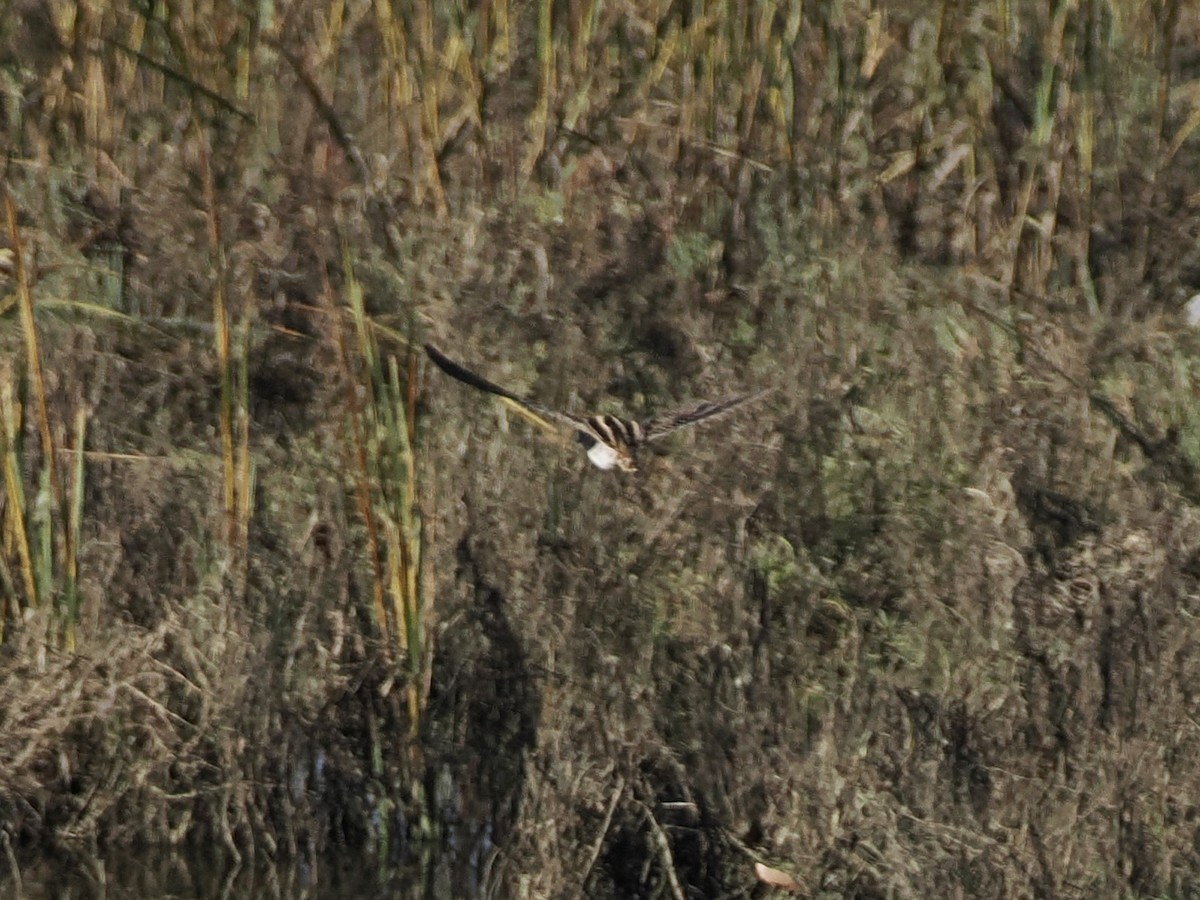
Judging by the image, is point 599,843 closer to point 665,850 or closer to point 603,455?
point 665,850

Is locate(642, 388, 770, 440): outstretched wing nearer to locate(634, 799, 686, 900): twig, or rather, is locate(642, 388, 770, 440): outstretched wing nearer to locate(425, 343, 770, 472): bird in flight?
locate(425, 343, 770, 472): bird in flight

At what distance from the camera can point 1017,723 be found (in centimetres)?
304

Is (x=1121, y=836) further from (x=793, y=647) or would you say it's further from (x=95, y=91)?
(x=95, y=91)

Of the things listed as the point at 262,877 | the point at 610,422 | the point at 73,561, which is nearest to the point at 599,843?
the point at 262,877

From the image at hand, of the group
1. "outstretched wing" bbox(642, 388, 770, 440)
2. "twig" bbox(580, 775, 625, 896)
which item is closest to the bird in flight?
"outstretched wing" bbox(642, 388, 770, 440)

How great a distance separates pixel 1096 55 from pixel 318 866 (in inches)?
70.7

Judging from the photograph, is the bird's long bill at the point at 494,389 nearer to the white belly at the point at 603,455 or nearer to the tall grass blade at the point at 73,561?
the white belly at the point at 603,455

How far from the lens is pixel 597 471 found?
314cm

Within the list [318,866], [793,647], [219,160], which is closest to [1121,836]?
[793,647]

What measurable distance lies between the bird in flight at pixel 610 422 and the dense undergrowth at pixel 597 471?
0.13 ft

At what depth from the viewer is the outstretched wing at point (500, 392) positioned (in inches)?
123

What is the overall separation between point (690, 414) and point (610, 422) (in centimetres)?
14

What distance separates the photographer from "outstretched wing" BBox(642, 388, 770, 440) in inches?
124

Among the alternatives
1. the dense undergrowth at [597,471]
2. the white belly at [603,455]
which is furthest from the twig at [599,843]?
the white belly at [603,455]
